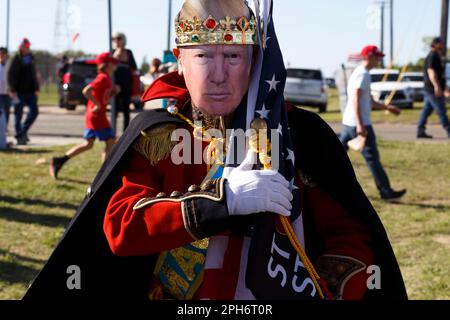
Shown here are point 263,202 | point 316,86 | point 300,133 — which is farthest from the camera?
point 316,86

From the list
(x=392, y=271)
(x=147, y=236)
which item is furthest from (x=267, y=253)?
(x=392, y=271)

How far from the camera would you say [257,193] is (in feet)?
7.69

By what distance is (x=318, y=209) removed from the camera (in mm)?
2809

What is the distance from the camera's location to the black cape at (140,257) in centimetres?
276

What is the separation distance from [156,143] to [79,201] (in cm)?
648

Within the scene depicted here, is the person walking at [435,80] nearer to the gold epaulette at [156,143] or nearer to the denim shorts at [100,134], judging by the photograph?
the denim shorts at [100,134]

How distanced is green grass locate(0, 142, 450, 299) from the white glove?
11.6 feet

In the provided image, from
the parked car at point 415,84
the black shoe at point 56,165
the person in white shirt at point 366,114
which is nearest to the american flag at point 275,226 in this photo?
the person in white shirt at point 366,114

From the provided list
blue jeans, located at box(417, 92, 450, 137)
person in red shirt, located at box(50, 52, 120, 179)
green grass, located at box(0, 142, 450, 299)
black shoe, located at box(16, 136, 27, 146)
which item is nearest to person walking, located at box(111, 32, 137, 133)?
green grass, located at box(0, 142, 450, 299)

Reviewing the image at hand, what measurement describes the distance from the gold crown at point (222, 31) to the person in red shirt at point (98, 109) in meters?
7.63

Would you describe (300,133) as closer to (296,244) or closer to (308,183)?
(308,183)

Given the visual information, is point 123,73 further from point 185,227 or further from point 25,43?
point 185,227

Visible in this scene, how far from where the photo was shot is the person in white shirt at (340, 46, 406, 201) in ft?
29.3
